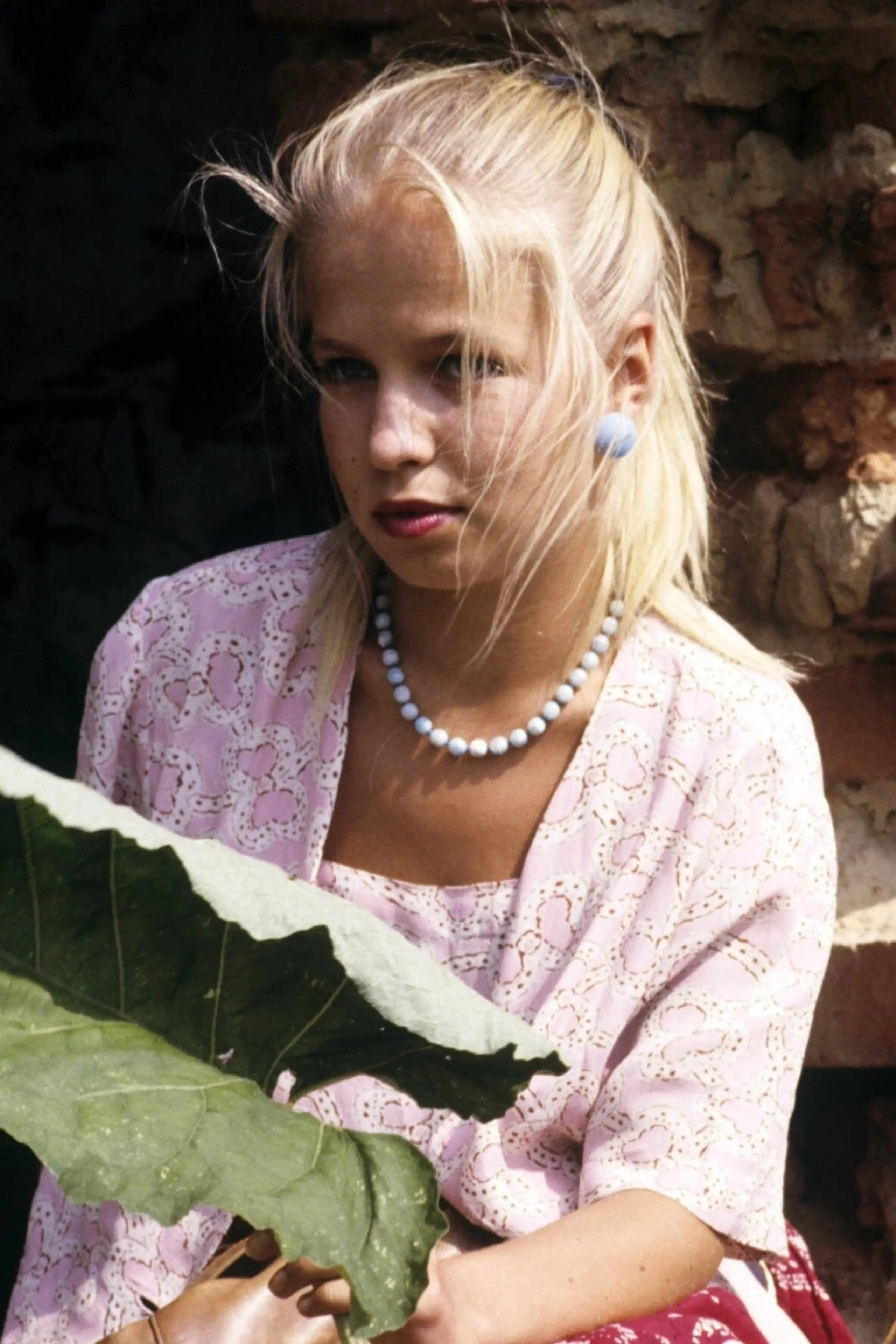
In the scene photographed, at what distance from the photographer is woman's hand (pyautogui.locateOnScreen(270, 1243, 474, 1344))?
1.06 meters

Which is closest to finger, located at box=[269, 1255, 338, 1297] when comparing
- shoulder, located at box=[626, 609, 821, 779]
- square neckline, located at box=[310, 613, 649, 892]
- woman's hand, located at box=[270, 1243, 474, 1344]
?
woman's hand, located at box=[270, 1243, 474, 1344]

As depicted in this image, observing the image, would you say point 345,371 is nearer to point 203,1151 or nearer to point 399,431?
point 399,431

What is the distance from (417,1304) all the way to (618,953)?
22.4 inches

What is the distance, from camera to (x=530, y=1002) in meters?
1.49

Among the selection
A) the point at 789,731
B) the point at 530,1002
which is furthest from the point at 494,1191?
the point at 789,731

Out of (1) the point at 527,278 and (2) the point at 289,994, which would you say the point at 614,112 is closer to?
(1) the point at 527,278

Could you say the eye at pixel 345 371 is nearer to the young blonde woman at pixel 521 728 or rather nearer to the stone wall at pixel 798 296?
the young blonde woman at pixel 521 728

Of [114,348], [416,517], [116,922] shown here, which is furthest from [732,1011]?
[114,348]

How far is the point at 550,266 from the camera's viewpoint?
4.67 feet

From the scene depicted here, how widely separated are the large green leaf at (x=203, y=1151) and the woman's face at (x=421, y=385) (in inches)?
24.1

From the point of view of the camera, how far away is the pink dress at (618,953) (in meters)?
1.44

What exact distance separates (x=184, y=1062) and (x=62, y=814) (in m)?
0.16

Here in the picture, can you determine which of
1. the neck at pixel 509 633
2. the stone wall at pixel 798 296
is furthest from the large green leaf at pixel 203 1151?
the stone wall at pixel 798 296

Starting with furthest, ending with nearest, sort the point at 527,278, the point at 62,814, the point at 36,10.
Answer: the point at 36,10, the point at 527,278, the point at 62,814
